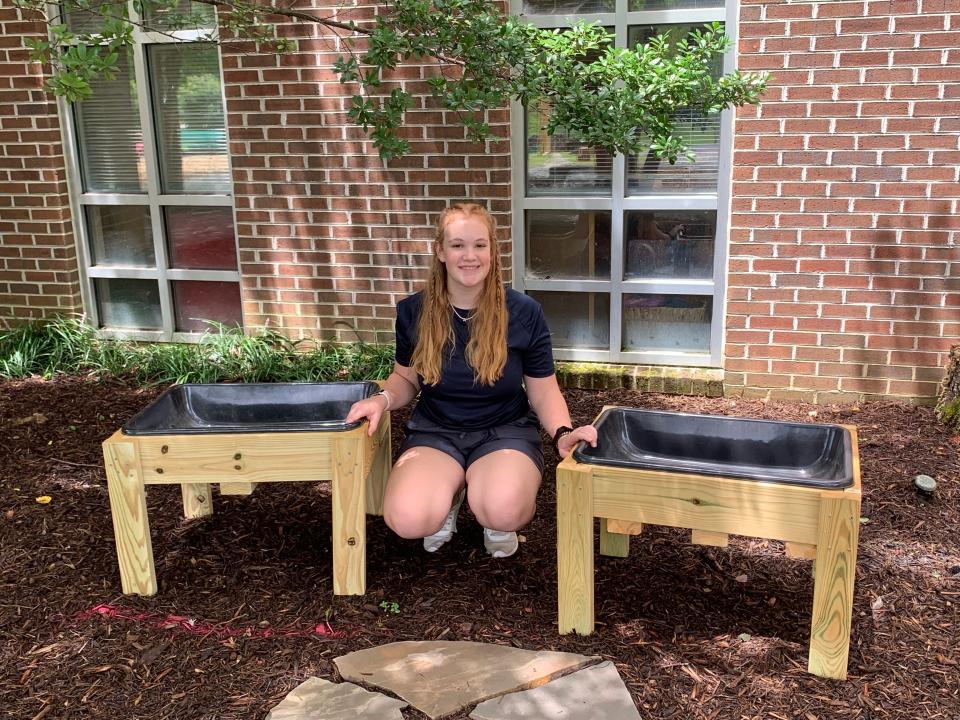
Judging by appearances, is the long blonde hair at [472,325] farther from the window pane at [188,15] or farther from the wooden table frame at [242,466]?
the window pane at [188,15]

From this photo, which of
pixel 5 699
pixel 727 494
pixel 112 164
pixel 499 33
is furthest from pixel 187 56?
pixel 727 494

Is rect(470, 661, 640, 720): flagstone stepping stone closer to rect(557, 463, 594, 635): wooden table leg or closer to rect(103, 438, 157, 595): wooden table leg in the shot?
rect(557, 463, 594, 635): wooden table leg

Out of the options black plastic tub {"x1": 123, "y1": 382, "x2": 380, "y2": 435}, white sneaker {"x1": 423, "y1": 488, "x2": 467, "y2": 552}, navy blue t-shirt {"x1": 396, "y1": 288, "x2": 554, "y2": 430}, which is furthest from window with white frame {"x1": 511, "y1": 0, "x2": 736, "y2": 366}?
white sneaker {"x1": 423, "y1": 488, "x2": 467, "y2": 552}

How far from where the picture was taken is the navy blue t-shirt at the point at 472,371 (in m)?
3.54

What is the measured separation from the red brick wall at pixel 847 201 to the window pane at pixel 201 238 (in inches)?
130

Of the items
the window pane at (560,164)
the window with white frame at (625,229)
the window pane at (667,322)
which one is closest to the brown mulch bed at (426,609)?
the window pane at (667,322)

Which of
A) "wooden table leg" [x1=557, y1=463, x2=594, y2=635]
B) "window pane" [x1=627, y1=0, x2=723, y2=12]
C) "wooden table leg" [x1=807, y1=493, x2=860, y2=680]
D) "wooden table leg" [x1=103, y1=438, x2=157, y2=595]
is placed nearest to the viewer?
"wooden table leg" [x1=807, y1=493, x2=860, y2=680]

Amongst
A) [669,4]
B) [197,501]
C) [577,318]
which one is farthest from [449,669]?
[669,4]

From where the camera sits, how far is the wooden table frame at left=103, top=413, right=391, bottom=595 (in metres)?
3.25

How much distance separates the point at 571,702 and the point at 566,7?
4.05m

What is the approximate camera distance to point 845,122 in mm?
4949

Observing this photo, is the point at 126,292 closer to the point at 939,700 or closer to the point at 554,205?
the point at 554,205

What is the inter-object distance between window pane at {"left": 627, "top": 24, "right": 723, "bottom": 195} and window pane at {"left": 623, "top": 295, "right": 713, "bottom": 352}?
66cm

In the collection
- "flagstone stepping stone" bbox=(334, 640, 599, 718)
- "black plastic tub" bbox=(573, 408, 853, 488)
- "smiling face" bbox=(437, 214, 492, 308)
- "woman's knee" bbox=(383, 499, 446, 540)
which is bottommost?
"flagstone stepping stone" bbox=(334, 640, 599, 718)
